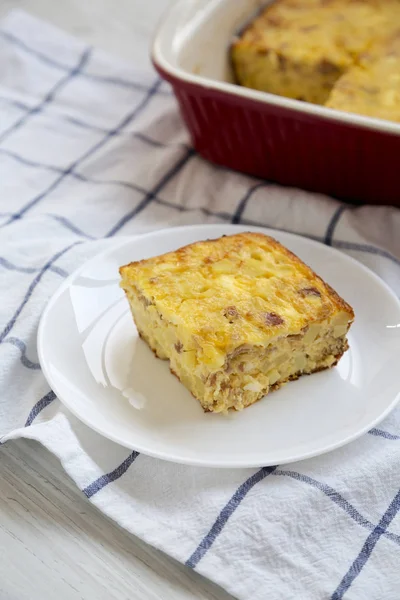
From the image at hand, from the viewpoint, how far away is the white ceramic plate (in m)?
2.05

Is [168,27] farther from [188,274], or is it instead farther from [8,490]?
[8,490]

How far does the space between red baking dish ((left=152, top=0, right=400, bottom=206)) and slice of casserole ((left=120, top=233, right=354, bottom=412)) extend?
1.74ft

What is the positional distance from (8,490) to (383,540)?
99cm

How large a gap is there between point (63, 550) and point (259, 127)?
1673 mm

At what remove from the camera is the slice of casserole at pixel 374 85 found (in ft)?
9.71

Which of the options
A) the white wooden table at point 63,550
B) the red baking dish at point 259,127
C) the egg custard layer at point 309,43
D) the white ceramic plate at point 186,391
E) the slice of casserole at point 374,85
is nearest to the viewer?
the white wooden table at point 63,550

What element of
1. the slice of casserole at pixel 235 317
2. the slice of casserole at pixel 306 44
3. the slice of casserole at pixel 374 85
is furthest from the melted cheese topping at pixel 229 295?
the slice of casserole at pixel 306 44

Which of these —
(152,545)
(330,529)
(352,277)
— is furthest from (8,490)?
(352,277)

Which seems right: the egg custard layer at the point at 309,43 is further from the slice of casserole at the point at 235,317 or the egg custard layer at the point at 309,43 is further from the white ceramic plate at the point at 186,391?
the slice of casserole at the point at 235,317

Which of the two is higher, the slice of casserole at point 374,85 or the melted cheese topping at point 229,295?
the melted cheese topping at point 229,295

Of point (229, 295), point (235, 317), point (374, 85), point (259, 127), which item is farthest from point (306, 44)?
point (235, 317)

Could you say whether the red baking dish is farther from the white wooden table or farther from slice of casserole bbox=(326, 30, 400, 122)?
the white wooden table

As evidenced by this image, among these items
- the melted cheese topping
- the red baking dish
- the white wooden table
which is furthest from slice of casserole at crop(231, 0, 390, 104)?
the white wooden table

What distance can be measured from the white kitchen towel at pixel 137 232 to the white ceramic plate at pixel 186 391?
0.27ft
